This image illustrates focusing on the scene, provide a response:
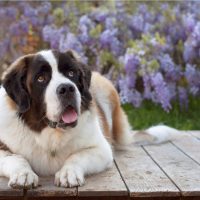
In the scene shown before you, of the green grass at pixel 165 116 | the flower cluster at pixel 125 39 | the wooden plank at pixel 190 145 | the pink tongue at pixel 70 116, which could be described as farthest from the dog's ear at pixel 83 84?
the flower cluster at pixel 125 39

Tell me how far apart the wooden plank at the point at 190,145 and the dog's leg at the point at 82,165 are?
27.3 inches

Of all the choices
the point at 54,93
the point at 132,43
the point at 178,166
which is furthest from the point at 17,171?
the point at 132,43

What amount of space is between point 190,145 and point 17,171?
Result: 1.73 meters

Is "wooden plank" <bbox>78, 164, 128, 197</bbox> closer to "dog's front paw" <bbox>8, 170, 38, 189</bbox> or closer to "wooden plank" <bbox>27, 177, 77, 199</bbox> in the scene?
"wooden plank" <bbox>27, 177, 77, 199</bbox>

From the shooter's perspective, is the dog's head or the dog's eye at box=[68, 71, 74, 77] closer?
the dog's head

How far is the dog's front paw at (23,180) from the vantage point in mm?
2514

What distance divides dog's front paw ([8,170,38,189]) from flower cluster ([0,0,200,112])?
310cm

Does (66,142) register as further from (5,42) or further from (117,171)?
(5,42)

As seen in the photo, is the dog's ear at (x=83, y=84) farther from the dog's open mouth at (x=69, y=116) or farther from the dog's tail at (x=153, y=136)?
the dog's tail at (x=153, y=136)

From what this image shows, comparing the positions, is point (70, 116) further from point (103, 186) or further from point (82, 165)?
point (103, 186)

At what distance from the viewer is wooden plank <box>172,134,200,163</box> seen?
355 centimetres

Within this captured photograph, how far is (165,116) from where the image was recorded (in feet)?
18.4

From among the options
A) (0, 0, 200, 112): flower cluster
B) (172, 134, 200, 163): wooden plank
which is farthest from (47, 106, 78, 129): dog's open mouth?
(0, 0, 200, 112): flower cluster

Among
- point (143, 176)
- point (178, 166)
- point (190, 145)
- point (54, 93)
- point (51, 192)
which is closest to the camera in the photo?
point (51, 192)
